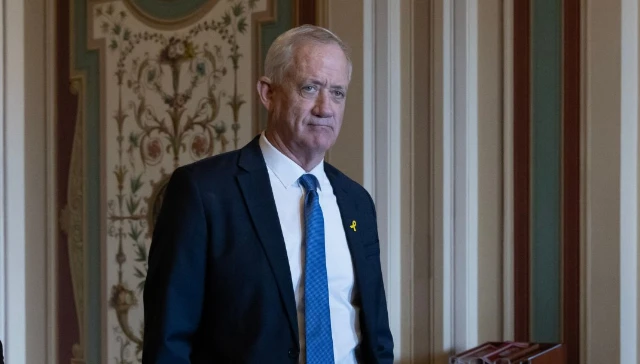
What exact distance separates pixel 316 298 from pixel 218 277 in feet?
0.65

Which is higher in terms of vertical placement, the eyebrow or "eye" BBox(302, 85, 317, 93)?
the eyebrow

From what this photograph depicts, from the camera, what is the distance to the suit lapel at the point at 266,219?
5.72 ft

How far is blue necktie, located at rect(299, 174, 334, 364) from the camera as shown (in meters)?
1.76

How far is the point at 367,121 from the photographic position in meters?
2.77

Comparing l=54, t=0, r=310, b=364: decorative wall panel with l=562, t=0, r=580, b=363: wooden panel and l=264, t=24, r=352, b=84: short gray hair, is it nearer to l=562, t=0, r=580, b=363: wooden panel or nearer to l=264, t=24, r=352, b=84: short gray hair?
l=562, t=0, r=580, b=363: wooden panel

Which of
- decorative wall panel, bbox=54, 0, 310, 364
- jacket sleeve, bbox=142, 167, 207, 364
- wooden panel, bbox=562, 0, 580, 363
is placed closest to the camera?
jacket sleeve, bbox=142, 167, 207, 364

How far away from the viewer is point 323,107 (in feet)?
5.92

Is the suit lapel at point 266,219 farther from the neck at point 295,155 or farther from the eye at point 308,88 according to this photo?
the eye at point 308,88

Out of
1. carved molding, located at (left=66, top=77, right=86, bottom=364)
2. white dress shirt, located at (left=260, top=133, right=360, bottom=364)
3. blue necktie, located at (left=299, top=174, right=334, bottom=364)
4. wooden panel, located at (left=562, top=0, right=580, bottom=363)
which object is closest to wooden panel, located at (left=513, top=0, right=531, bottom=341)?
wooden panel, located at (left=562, top=0, right=580, bottom=363)

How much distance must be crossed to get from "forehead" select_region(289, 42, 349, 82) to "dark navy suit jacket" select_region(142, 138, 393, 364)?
0.24 metres

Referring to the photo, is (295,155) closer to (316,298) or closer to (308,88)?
(308,88)

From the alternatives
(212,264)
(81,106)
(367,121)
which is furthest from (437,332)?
(81,106)

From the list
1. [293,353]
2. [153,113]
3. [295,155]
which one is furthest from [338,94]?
[153,113]

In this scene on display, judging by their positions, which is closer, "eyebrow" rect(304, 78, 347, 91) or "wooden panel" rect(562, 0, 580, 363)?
"eyebrow" rect(304, 78, 347, 91)
